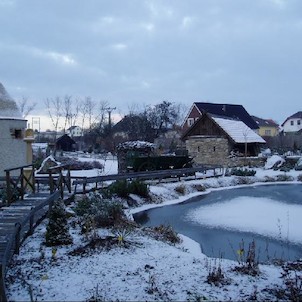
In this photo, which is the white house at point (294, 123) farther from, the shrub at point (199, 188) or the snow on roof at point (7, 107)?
the snow on roof at point (7, 107)

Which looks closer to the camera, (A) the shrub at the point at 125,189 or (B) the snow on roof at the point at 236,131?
(A) the shrub at the point at 125,189

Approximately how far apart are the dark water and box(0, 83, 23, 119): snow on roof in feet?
21.6

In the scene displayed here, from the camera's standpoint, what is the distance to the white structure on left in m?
15.2

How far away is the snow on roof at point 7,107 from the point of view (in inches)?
613

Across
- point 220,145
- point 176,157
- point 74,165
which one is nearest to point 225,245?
point 176,157

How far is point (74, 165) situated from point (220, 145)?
13.3 m

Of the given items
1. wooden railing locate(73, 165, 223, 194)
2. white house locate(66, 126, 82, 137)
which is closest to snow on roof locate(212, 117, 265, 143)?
wooden railing locate(73, 165, 223, 194)

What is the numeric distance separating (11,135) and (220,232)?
9.17 metres

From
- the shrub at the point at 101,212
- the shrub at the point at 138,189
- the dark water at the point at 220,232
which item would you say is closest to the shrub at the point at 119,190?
the shrub at the point at 138,189

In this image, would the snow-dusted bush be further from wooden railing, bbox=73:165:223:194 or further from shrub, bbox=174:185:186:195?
shrub, bbox=174:185:186:195

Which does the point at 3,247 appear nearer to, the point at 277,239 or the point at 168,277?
the point at 168,277

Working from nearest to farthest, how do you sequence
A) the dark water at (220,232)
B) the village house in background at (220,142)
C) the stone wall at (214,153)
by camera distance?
the dark water at (220,232) → the stone wall at (214,153) → the village house in background at (220,142)

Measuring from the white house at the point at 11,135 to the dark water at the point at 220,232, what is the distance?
5436mm

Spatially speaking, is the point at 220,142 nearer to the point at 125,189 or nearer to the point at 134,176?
the point at 134,176
